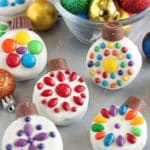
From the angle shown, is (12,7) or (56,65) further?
(12,7)

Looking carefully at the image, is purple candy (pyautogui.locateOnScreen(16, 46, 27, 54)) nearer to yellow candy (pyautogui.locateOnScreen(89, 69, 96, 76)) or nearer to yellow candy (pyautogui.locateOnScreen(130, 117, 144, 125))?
yellow candy (pyautogui.locateOnScreen(89, 69, 96, 76))

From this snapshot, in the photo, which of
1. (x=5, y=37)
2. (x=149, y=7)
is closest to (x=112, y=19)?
(x=149, y=7)

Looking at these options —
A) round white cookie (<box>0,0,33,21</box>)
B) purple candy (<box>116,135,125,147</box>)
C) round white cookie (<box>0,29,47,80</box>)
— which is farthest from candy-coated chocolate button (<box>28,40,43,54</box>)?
purple candy (<box>116,135,125,147</box>)

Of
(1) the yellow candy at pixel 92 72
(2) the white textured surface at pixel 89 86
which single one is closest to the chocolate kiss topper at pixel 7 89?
(2) the white textured surface at pixel 89 86

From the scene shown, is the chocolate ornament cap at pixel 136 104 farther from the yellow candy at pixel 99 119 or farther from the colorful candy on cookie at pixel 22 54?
the colorful candy on cookie at pixel 22 54

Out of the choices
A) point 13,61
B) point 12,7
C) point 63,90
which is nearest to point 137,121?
point 63,90

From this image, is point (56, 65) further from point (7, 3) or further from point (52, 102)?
point (7, 3)
